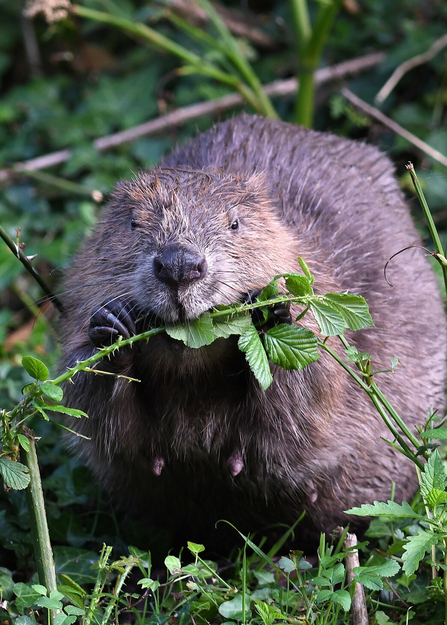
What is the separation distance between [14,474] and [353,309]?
108 centimetres

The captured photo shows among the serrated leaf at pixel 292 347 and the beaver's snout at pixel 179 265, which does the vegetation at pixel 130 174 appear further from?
the beaver's snout at pixel 179 265

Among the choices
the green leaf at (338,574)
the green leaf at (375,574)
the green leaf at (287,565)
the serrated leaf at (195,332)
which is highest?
the serrated leaf at (195,332)

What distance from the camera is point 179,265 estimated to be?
2.32 metres

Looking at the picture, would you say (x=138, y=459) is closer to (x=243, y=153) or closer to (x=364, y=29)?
(x=243, y=153)

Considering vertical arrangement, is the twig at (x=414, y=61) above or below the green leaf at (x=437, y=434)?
above

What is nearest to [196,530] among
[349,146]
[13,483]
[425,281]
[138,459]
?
[138,459]

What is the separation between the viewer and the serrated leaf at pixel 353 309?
2.43 meters

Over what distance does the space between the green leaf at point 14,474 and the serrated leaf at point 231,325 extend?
2.20 feet

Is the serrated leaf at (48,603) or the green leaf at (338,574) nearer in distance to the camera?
the serrated leaf at (48,603)

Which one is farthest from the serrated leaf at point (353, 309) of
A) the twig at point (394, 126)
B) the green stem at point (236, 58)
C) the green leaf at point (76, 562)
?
the green stem at point (236, 58)

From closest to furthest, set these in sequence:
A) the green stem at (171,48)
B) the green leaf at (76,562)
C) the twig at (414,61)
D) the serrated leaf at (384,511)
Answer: the serrated leaf at (384,511)
the green leaf at (76,562)
the green stem at (171,48)
the twig at (414,61)

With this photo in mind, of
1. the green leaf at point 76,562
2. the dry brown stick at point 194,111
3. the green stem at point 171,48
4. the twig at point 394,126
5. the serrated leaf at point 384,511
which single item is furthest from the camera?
the dry brown stick at point 194,111

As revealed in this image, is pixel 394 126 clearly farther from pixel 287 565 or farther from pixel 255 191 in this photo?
pixel 287 565

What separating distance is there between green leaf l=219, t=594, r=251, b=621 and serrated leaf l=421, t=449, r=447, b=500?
2.03 feet
